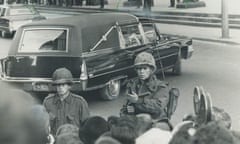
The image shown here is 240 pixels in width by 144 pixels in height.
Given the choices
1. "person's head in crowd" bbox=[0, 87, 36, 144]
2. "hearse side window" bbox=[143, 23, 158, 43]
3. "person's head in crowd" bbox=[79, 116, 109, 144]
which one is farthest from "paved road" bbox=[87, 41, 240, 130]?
"person's head in crowd" bbox=[0, 87, 36, 144]

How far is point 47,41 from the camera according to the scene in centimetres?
1097

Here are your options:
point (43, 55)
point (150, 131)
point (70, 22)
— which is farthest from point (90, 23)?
point (150, 131)

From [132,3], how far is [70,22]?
2664 centimetres

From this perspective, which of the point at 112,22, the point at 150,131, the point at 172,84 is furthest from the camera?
the point at 172,84

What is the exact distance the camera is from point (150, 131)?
359 centimetres

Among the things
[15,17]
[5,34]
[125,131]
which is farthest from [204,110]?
[5,34]

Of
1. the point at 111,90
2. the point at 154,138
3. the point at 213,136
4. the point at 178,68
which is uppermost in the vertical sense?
the point at 213,136

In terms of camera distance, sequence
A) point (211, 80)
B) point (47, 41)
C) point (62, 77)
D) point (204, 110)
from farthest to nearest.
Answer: point (211, 80) → point (47, 41) → point (62, 77) → point (204, 110)

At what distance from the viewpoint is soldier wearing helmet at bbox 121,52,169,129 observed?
5.69m

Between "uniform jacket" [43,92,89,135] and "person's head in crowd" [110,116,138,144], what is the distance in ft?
7.67

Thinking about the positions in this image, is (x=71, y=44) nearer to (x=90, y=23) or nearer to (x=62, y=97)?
(x=90, y=23)

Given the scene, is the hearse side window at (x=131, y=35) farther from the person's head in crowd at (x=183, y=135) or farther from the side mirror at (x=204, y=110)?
the person's head in crowd at (x=183, y=135)

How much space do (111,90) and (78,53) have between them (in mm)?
1133

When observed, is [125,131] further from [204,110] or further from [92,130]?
[204,110]
